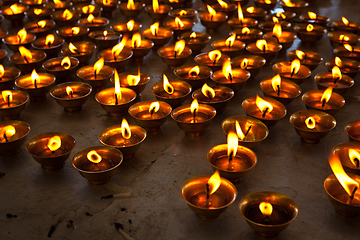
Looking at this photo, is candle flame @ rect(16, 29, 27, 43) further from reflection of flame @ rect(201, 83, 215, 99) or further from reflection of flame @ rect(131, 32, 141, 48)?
reflection of flame @ rect(201, 83, 215, 99)

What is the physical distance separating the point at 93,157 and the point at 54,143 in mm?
385

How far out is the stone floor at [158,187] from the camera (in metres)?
2.41

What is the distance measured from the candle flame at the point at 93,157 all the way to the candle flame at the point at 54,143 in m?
0.31

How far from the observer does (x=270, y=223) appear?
7.66ft

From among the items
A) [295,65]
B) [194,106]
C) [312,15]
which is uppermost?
[194,106]

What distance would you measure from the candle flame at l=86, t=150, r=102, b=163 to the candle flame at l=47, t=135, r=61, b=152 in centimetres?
31

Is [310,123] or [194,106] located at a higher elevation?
[194,106]

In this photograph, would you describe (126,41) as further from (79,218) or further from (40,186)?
(79,218)

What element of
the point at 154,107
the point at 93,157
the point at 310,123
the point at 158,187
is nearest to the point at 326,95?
the point at 310,123

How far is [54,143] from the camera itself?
297 centimetres

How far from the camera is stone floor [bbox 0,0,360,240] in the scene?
7.91 feet

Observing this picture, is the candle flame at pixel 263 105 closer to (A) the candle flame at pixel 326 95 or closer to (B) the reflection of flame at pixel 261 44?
(A) the candle flame at pixel 326 95

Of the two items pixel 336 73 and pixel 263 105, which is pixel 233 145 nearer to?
pixel 263 105

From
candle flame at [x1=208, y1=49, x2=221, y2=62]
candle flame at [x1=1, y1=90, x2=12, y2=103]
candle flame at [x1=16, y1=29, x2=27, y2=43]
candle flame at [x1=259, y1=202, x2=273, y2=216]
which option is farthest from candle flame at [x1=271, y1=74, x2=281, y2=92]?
candle flame at [x1=16, y1=29, x2=27, y2=43]
